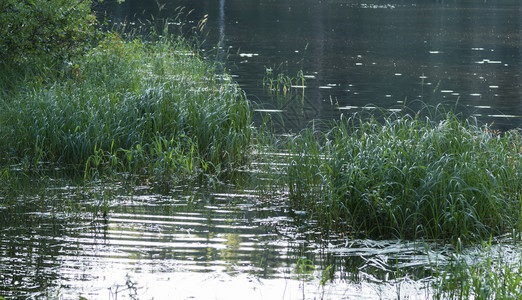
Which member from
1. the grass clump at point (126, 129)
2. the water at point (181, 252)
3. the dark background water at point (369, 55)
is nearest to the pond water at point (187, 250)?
the water at point (181, 252)

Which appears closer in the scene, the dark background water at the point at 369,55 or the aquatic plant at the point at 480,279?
the aquatic plant at the point at 480,279

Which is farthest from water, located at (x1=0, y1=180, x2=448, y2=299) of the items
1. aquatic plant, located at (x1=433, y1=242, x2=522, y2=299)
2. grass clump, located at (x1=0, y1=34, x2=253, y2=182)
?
grass clump, located at (x1=0, y1=34, x2=253, y2=182)

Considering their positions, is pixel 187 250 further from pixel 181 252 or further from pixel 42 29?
pixel 42 29

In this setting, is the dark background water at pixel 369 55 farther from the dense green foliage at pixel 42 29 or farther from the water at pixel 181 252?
the water at pixel 181 252

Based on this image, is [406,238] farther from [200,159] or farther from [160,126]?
[160,126]

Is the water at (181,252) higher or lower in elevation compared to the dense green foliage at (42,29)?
lower

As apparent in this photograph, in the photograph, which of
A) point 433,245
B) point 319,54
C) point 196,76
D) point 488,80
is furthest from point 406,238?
point 319,54

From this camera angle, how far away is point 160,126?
1048 cm

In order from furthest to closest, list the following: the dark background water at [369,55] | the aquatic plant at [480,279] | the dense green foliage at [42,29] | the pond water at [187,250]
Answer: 1. the dark background water at [369,55]
2. the dense green foliage at [42,29]
3. the pond water at [187,250]
4. the aquatic plant at [480,279]

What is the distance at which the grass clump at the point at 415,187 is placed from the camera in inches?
287

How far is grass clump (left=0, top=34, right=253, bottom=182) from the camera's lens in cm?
968

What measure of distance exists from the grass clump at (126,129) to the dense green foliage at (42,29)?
1.31 meters

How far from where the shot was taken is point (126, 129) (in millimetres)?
10250

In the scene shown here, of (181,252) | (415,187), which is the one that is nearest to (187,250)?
(181,252)
